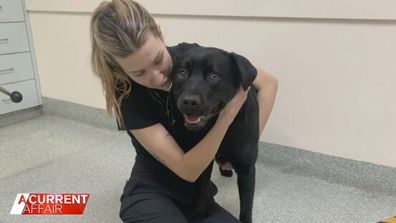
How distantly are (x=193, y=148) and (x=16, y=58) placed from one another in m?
1.81

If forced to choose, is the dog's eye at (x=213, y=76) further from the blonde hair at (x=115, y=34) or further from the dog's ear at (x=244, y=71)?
the blonde hair at (x=115, y=34)

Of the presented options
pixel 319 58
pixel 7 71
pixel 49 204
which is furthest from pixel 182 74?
pixel 7 71

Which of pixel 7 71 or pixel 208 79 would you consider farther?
pixel 7 71

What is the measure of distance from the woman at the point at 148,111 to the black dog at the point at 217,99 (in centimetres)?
4

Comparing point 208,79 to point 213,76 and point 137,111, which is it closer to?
point 213,76

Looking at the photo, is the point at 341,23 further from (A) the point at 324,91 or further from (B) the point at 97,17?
(B) the point at 97,17

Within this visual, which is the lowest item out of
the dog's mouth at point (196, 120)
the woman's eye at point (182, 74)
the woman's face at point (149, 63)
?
the dog's mouth at point (196, 120)

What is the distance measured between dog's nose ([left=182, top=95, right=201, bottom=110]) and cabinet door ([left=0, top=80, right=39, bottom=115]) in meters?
1.82

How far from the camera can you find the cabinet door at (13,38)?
226 cm

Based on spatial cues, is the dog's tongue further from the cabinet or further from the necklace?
the cabinet

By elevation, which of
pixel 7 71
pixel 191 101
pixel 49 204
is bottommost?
pixel 49 204

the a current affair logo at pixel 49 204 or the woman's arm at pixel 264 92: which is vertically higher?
the woman's arm at pixel 264 92

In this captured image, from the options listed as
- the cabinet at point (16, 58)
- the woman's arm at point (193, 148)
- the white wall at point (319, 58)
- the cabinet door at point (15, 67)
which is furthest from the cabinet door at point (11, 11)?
the woman's arm at point (193, 148)

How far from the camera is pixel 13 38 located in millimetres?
2340
